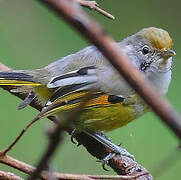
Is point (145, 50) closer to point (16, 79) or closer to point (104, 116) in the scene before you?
point (104, 116)

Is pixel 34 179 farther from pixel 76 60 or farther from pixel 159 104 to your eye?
pixel 76 60

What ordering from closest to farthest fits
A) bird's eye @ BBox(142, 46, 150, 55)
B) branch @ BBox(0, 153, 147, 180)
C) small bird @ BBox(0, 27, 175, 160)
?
branch @ BBox(0, 153, 147, 180)
small bird @ BBox(0, 27, 175, 160)
bird's eye @ BBox(142, 46, 150, 55)

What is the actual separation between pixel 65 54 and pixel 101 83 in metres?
1.87

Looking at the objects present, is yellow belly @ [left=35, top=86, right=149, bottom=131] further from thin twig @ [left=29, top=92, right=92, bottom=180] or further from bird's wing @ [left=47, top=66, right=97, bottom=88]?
thin twig @ [left=29, top=92, right=92, bottom=180]

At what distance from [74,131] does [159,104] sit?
5.95 feet

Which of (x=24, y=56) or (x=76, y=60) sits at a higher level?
(x=76, y=60)

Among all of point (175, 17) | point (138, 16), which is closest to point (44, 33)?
point (138, 16)

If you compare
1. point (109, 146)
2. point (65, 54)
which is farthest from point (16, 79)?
point (65, 54)

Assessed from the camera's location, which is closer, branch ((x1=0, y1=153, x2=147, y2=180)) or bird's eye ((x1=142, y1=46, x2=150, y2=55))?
branch ((x1=0, y1=153, x2=147, y2=180))

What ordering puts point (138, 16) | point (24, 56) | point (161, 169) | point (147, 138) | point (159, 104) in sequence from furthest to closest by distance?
point (138, 16) → point (24, 56) → point (147, 138) → point (161, 169) → point (159, 104)

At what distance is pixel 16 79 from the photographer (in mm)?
2127

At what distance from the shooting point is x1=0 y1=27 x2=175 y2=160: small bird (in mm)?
2059

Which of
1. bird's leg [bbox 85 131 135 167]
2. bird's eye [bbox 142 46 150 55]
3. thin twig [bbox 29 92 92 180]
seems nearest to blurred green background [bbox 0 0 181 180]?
bird's leg [bbox 85 131 135 167]

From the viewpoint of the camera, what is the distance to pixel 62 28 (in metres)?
4.28
